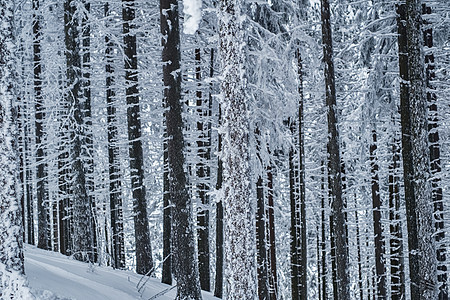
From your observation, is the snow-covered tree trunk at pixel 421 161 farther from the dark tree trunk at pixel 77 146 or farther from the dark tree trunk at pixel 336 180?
the dark tree trunk at pixel 77 146

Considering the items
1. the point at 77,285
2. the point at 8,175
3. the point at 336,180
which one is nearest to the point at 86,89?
the point at 336,180

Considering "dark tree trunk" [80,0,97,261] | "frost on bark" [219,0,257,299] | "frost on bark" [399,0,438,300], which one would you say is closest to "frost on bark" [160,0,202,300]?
"frost on bark" [219,0,257,299]

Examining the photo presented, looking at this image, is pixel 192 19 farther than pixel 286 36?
No

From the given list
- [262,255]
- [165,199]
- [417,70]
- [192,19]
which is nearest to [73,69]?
[165,199]

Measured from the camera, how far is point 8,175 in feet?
21.9

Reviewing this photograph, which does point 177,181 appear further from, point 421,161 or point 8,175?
point 421,161

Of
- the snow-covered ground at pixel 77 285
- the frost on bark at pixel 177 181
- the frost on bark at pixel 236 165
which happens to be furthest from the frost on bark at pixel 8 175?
the frost on bark at pixel 177 181

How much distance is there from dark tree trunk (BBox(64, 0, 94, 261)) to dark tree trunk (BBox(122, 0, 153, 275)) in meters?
1.53

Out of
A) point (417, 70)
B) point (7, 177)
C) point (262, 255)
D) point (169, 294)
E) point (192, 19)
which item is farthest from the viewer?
point (262, 255)

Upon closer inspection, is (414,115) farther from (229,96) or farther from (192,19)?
(192,19)

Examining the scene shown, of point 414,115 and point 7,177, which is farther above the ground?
point 414,115

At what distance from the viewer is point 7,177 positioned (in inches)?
263

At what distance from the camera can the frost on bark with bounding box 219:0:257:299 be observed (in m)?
8.05

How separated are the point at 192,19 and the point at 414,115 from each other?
6137 millimetres
